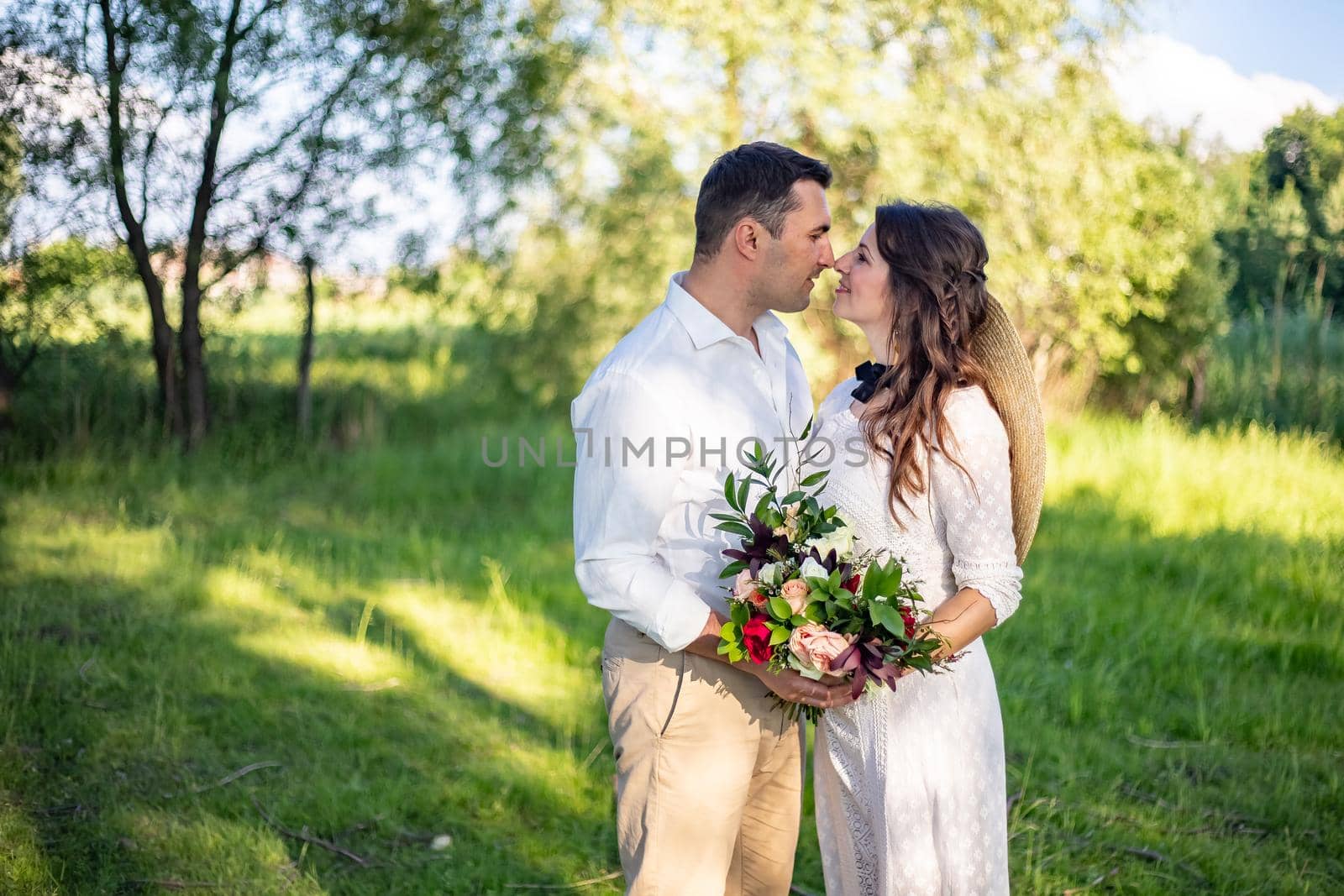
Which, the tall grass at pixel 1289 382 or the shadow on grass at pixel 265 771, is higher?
the tall grass at pixel 1289 382

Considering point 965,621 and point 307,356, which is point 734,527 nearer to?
point 965,621

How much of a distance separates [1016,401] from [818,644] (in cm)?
76

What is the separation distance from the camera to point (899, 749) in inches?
101

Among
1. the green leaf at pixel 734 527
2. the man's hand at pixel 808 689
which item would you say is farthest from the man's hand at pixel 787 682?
the green leaf at pixel 734 527

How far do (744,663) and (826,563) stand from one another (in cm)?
34

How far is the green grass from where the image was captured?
389cm

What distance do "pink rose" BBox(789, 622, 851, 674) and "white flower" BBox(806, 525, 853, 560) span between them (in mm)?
180

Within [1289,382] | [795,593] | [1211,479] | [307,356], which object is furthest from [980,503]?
[1289,382]

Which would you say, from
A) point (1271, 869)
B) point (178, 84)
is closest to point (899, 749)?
point (1271, 869)

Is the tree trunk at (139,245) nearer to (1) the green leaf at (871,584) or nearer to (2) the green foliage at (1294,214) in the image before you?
(1) the green leaf at (871,584)

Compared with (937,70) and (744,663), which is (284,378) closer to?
(937,70)

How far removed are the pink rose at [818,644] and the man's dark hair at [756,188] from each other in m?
1.05

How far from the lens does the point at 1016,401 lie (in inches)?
98.3

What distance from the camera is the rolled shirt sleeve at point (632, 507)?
244 cm
